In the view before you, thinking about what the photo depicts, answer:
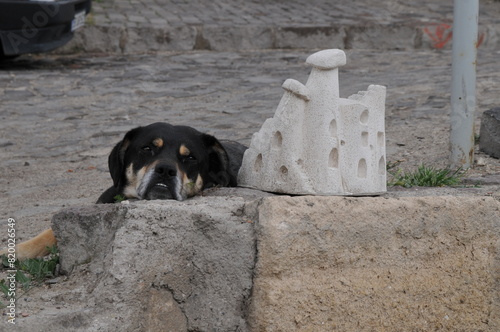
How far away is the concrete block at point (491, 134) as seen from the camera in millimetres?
6039

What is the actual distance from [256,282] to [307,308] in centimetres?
26

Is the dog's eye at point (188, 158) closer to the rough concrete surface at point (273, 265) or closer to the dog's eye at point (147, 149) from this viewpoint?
the dog's eye at point (147, 149)

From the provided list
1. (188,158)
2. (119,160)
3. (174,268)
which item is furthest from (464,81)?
(174,268)

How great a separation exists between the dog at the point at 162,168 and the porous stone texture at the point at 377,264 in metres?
0.95

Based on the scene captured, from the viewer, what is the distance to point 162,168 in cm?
451

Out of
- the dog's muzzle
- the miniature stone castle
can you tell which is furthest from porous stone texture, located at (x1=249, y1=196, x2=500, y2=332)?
the dog's muzzle

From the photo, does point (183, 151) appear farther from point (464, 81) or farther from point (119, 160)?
point (464, 81)

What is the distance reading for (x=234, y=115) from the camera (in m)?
8.43

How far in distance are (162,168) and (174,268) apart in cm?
83

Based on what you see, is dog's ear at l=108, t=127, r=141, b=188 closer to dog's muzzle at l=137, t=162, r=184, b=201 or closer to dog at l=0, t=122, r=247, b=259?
dog at l=0, t=122, r=247, b=259

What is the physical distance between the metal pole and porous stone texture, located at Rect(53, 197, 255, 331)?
2.34 meters

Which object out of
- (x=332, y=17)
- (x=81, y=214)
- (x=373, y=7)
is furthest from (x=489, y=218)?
(x=373, y=7)

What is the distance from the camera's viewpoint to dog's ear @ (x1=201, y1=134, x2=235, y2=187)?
490 cm

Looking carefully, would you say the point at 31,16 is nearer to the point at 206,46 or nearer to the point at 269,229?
the point at 206,46
